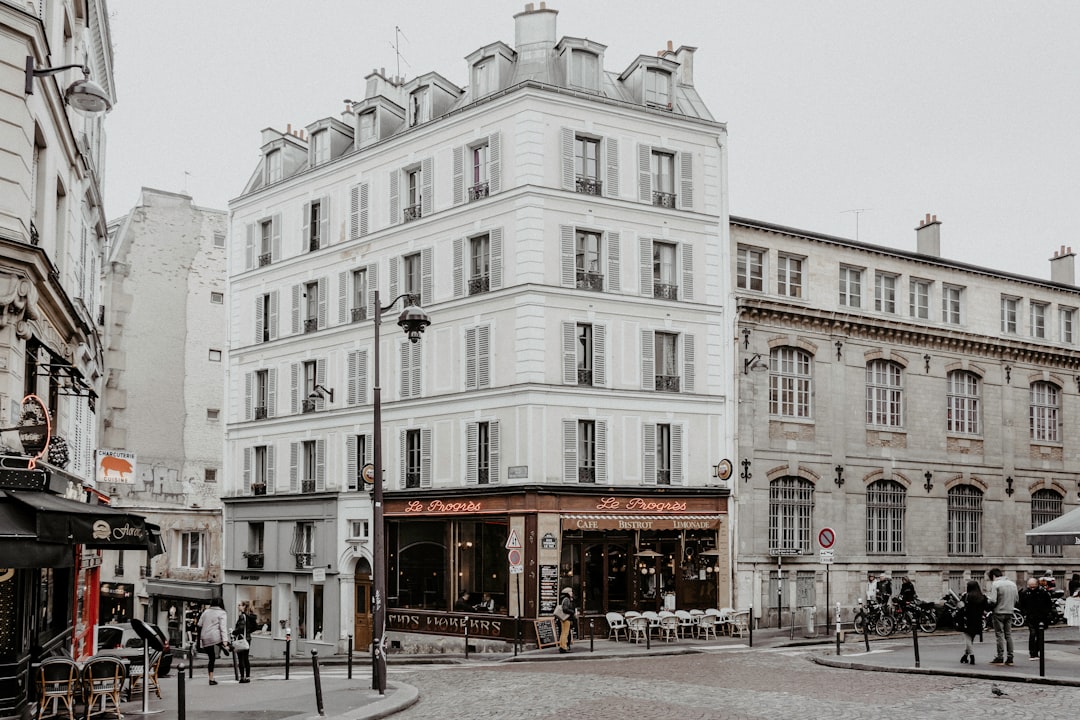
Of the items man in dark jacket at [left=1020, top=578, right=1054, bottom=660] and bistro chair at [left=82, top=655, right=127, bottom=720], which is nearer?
bistro chair at [left=82, top=655, right=127, bottom=720]

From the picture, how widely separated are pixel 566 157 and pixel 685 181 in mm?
3855

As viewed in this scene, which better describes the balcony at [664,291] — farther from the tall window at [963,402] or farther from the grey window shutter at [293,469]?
the grey window shutter at [293,469]

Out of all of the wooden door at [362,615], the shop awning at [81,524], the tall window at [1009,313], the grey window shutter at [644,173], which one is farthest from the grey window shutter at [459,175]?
the shop awning at [81,524]

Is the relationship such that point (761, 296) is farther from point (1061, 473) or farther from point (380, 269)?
point (1061, 473)

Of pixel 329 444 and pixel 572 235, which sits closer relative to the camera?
pixel 572 235

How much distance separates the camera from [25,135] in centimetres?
1451

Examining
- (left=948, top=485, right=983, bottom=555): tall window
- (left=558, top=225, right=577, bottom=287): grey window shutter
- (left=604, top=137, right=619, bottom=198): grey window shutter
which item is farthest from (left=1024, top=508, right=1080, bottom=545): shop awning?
(left=604, top=137, right=619, bottom=198): grey window shutter

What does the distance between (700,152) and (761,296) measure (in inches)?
176

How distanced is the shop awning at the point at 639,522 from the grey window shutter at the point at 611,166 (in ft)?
28.5

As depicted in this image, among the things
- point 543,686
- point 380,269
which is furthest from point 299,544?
point 543,686

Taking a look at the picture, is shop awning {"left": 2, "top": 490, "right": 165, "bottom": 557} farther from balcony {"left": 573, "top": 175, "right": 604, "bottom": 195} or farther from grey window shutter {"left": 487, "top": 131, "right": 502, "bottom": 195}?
balcony {"left": 573, "top": 175, "right": 604, "bottom": 195}

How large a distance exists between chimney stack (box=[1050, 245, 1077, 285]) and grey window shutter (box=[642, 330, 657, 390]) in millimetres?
18694

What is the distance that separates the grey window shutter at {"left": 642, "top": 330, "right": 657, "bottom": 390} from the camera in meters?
33.8

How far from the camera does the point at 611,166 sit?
33906mm
